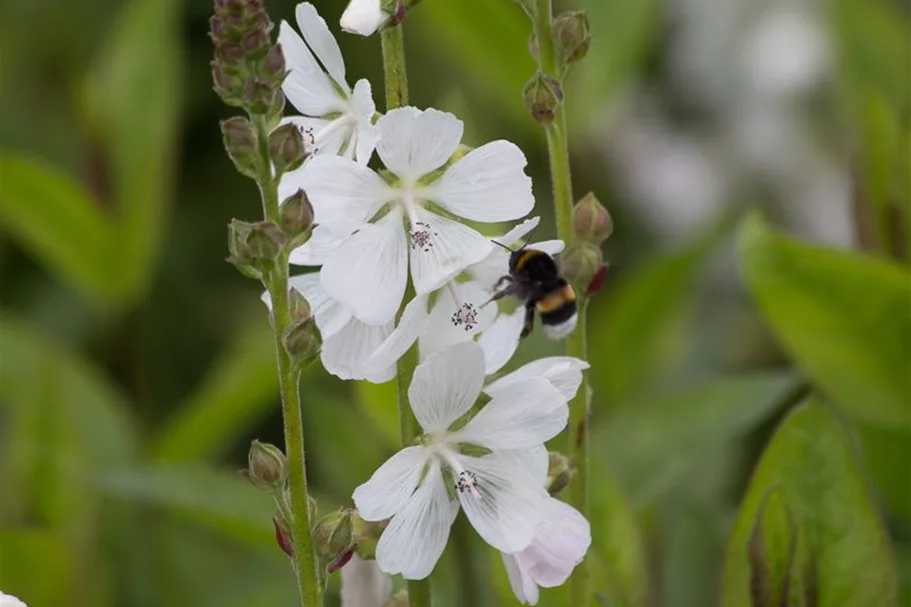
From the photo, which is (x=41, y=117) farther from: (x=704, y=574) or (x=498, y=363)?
(x=498, y=363)

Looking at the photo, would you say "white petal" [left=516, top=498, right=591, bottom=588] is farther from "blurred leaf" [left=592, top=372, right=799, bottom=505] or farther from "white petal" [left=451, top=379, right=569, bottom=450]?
"blurred leaf" [left=592, top=372, right=799, bottom=505]

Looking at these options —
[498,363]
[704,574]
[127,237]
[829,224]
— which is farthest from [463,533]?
[829,224]

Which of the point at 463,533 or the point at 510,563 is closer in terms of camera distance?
the point at 510,563

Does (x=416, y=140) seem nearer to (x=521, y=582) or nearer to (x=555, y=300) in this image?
(x=555, y=300)

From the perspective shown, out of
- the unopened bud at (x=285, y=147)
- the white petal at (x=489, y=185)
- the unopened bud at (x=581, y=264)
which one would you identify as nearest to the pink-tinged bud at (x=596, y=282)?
the unopened bud at (x=581, y=264)

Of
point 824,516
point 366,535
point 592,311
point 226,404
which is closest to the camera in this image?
point 366,535

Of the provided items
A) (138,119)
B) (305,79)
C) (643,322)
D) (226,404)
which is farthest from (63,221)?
(305,79)

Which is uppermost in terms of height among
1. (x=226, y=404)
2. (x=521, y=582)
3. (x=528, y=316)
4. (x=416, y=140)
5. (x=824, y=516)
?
(x=416, y=140)
